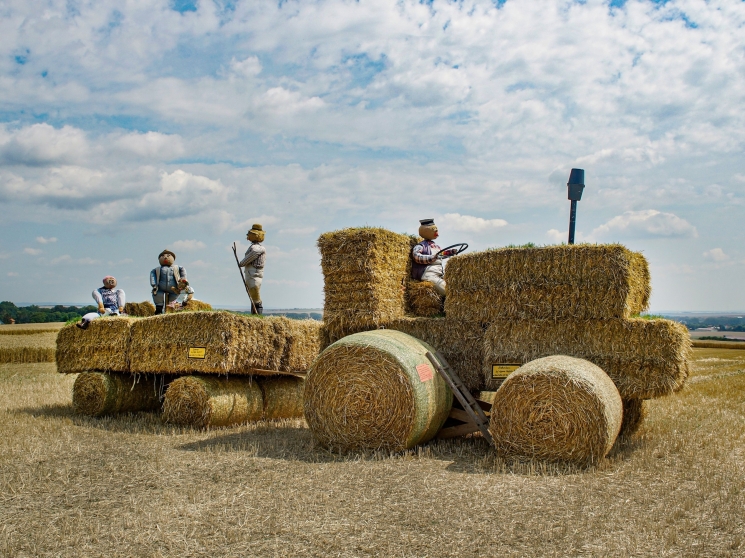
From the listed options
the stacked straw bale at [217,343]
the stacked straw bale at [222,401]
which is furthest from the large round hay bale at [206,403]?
the stacked straw bale at [217,343]

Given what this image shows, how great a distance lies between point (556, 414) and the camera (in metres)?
7.12

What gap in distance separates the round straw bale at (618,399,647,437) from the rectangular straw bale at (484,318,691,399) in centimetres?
102

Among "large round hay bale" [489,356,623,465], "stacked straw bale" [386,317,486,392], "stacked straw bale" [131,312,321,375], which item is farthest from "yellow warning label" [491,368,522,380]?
"stacked straw bale" [131,312,321,375]

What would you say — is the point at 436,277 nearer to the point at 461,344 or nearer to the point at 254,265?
the point at 461,344

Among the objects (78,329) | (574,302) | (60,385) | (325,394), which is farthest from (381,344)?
(60,385)

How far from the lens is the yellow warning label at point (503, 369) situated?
8688 millimetres

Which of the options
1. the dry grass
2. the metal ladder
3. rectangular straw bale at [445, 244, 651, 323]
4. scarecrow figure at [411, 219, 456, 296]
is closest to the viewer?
rectangular straw bale at [445, 244, 651, 323]

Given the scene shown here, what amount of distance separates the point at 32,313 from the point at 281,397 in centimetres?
3968

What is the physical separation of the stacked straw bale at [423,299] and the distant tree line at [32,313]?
1304 inches

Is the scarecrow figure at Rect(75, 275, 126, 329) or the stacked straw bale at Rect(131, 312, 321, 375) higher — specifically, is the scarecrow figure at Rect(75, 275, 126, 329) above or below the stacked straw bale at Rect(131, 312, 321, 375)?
above

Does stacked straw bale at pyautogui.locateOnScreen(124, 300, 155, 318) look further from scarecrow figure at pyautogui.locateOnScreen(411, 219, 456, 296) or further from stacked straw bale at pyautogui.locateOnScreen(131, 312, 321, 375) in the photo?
scarecrow figure at pyautogui.locateOnScreen(411, 219, 456, 296)

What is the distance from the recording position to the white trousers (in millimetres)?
10366

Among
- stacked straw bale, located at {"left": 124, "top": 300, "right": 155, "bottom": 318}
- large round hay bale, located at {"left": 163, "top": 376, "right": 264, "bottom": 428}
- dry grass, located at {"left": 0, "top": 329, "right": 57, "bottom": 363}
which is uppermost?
stacked straw bale, located at {"left": 124, "top": 300, "right": 155, "bottom": 318}

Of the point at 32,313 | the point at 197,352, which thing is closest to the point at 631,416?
the point at 197,352
